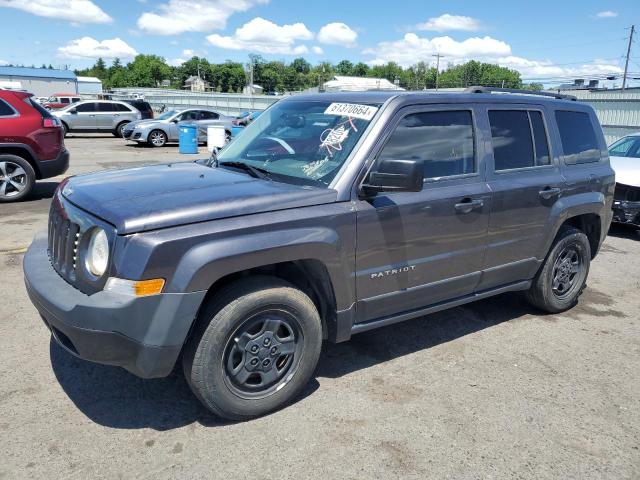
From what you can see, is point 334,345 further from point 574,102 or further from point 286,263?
point 574,102

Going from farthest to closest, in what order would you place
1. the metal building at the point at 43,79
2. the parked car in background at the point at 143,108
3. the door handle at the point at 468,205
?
the metal building at the point at 43,79, the parked car in background at the point at 143,108, the door handle at the point at 468,205

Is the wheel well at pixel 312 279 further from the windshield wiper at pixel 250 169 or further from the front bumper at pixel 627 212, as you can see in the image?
the front bumper at pixel 627 212

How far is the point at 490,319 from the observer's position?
4.93 m

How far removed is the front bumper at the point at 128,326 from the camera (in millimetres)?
2660

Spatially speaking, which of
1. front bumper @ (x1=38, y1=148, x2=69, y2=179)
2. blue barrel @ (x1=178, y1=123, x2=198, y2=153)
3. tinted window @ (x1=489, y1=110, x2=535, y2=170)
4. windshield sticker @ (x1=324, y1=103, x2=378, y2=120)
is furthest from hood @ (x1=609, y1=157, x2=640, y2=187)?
blue barrel @ (x1=178, y1=123, x2=198, y2=153)

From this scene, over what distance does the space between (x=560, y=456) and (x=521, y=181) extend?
6.94 ft

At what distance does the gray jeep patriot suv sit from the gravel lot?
12.6 inches

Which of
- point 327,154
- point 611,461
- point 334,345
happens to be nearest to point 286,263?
point 327,154

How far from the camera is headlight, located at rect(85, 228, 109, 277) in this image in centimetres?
277

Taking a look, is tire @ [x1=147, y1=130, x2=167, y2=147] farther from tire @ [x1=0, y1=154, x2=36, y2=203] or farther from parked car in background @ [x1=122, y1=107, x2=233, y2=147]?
tire @ [x1=0, y1=154, x2=36, y2=203]

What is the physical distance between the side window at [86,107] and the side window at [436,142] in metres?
23.0

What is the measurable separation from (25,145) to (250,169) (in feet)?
22.9

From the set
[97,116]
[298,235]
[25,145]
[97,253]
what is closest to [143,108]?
[97,116]

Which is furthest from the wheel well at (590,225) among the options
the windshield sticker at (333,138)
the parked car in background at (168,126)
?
the parked car in background at (168,126)
